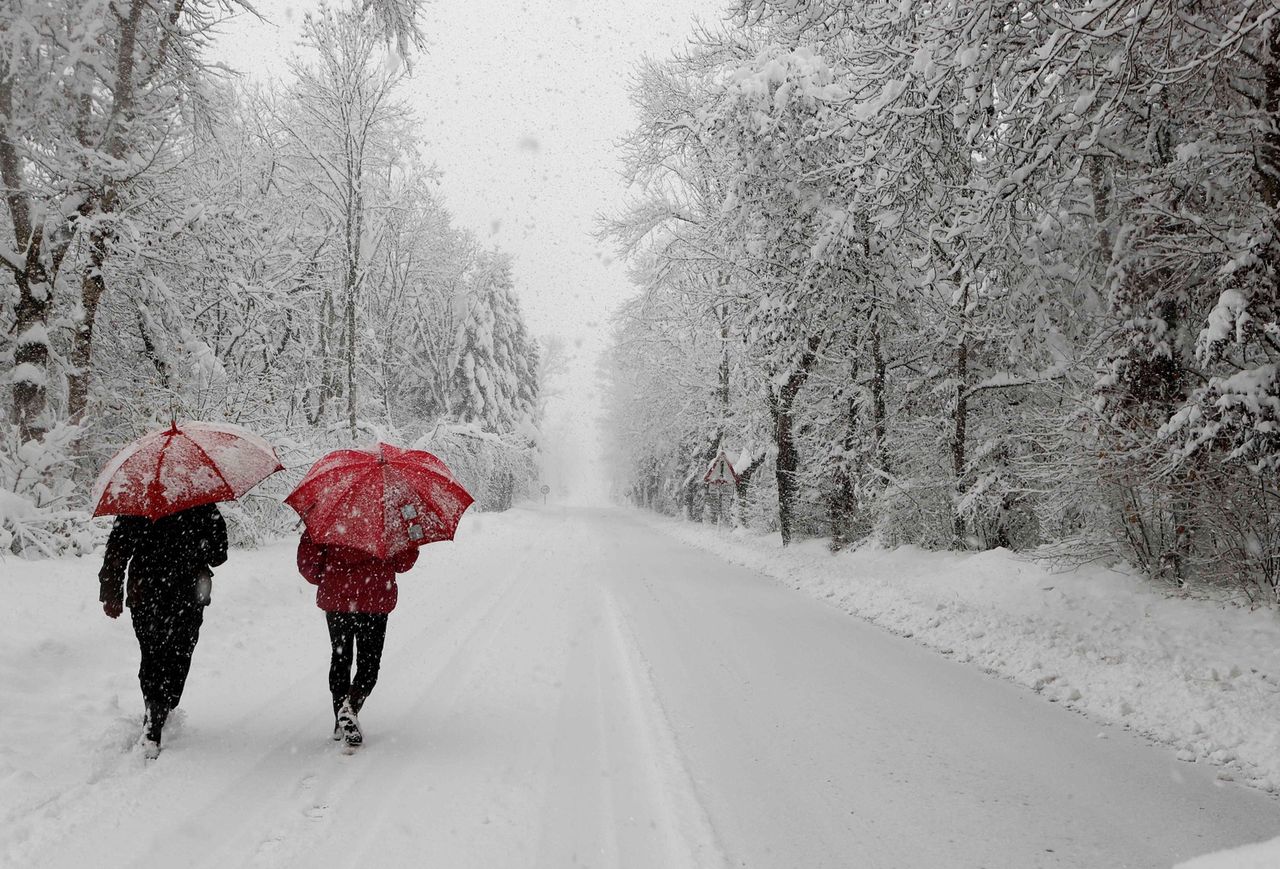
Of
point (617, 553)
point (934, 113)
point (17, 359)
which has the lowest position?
point (617, 553)

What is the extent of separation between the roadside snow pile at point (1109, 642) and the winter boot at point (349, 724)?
5.45 m

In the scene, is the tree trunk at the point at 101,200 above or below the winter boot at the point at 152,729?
above

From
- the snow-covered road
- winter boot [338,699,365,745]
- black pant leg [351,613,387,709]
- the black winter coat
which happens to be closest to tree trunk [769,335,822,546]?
the snow-covered road

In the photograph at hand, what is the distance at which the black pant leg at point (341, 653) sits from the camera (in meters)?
4.90

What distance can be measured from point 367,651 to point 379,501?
3.63ft

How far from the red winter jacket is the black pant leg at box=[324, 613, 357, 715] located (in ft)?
0.33

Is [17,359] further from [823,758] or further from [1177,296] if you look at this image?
[1177,296]

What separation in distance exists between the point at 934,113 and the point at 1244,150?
287cm

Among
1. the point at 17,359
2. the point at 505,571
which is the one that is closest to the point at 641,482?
the point at 505,571

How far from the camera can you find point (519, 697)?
20.1ft

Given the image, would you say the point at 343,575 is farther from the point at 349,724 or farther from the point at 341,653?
the point at 349,724

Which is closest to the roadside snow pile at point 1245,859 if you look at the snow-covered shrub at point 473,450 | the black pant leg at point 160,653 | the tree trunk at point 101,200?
the black pant leg at point 160,653

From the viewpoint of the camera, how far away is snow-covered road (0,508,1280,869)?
3617mm

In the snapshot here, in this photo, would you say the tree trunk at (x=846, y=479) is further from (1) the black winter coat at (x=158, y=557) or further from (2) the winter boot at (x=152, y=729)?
(2) the winter boot at (x=152, y=729)
